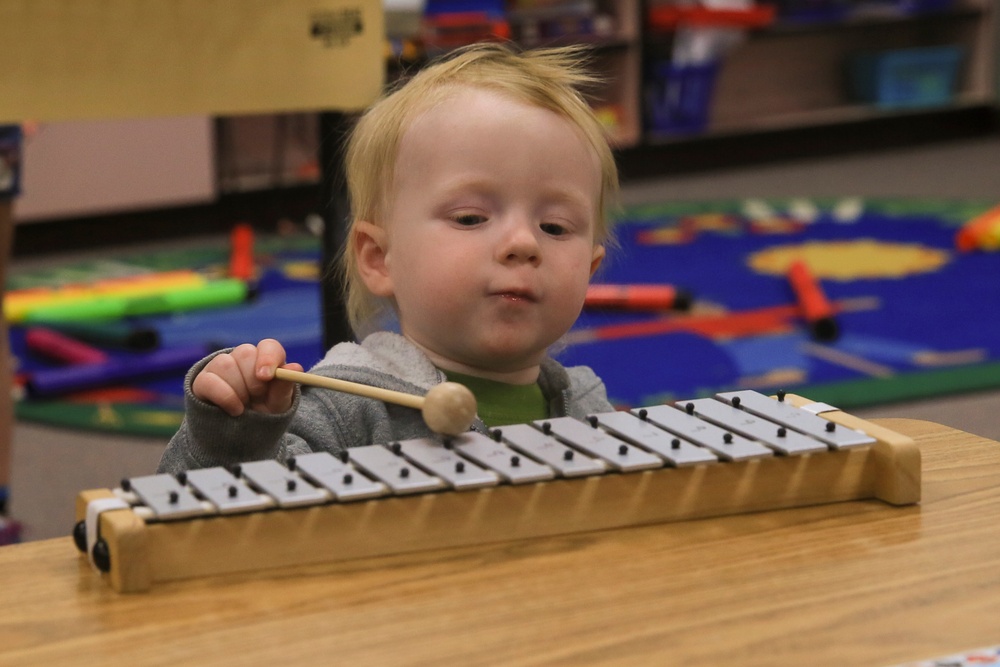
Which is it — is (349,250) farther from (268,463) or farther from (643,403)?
(643,403)

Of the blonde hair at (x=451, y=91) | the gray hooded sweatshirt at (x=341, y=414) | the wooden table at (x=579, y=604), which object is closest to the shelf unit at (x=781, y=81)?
the blonde hair at (x=451, y=91)

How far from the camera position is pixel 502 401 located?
1.40 metres

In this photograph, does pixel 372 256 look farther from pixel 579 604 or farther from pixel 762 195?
pixel 762 195

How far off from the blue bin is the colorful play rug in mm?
1065

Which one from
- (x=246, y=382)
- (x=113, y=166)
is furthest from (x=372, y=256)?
(x=113, y=166)

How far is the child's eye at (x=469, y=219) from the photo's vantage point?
1.30 metres

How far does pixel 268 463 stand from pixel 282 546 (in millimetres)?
85

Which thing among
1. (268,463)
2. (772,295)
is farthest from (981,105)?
(268,463)

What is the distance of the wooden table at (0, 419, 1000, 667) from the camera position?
780 mm

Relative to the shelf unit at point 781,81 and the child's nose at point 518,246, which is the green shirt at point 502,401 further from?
the shelf unit at point 781,81

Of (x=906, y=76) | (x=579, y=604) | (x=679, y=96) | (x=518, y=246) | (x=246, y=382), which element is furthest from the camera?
(x=906, y=76)

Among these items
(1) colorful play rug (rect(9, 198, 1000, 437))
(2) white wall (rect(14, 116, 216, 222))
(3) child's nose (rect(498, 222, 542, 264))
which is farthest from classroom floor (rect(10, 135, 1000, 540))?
(3) child's nose (rect(498, 222, 542, 264))

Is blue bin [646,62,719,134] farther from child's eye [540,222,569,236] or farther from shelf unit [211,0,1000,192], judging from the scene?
child's eye [540,222,569,236]

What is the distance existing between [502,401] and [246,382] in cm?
33
